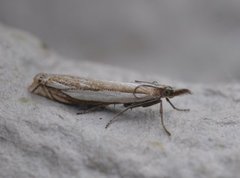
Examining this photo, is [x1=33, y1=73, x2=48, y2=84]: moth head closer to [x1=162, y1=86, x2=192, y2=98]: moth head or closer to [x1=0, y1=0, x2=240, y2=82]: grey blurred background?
[x1=162, y1=86, x2=192, y2=98]: moth head

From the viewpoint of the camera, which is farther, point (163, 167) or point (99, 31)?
point (99, 31)

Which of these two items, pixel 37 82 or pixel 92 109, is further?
pixel 37 82

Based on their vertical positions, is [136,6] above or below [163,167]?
above

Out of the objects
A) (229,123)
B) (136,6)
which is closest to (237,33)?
(136,6)

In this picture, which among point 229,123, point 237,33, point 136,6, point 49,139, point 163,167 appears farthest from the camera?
point 136,6

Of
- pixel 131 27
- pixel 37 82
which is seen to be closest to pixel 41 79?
pixel 37 82

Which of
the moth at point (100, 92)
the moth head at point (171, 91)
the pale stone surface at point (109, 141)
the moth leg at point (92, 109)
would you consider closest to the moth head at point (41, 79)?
the moth at point (100, 92)

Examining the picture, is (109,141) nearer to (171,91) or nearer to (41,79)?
(171,91)

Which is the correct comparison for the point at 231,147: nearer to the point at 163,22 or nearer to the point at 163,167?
the point at 163,167
